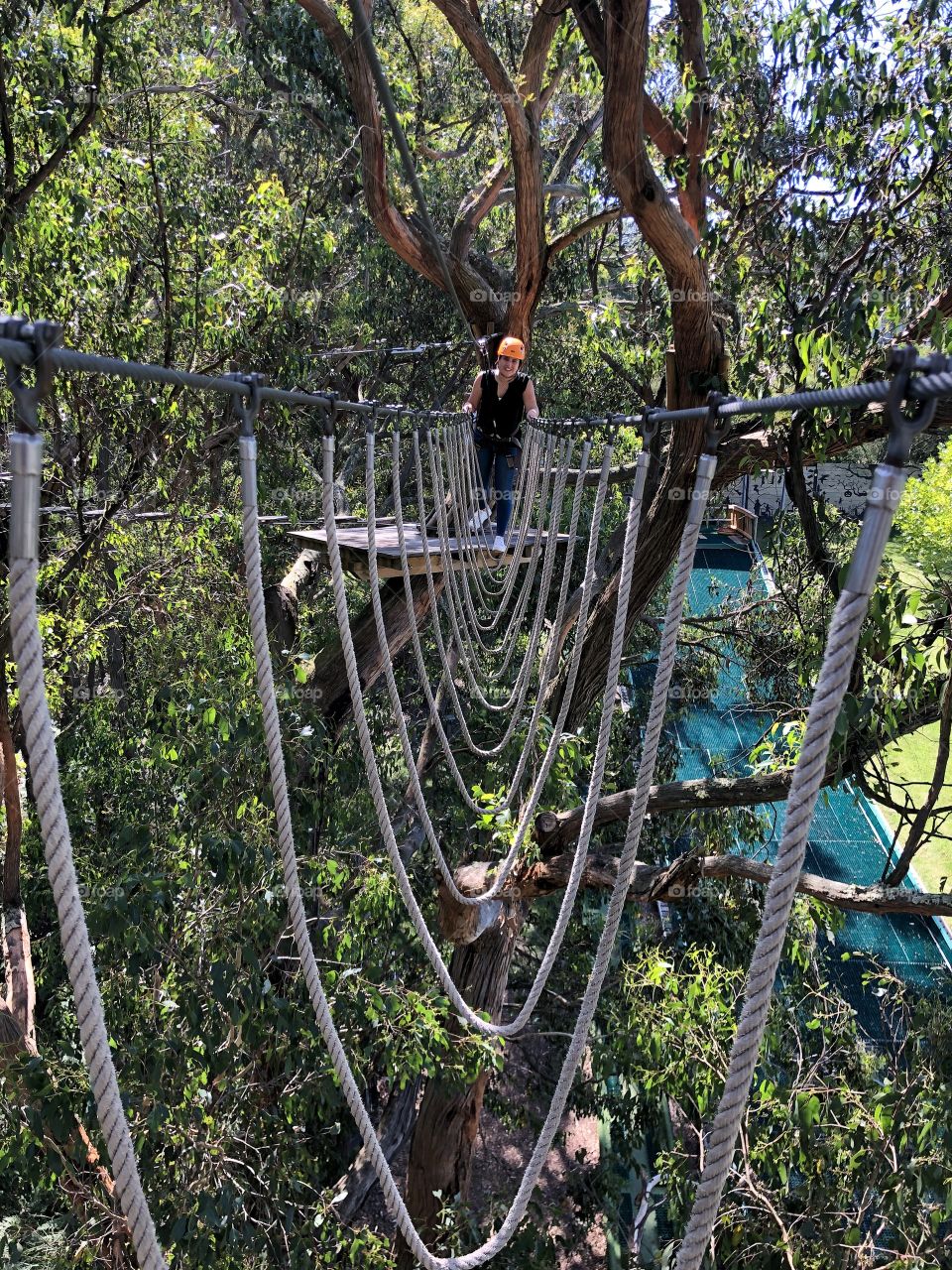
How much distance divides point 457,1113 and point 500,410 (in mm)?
2530

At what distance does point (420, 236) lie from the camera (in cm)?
459

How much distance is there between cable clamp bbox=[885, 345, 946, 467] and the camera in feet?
2.15

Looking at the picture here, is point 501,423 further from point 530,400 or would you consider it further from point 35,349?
point 35,349

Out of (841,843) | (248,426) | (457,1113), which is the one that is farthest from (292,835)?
(841,843)

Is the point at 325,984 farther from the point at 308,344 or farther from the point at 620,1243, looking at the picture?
the point at 308,344

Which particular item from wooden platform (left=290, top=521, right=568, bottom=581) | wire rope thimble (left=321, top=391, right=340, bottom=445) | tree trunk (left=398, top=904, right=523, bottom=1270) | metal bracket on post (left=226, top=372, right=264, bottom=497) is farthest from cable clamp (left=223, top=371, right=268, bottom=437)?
tree trunk (left=398, top=904, right=523, bottom=1270)

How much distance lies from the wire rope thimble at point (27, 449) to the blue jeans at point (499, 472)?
299 cm

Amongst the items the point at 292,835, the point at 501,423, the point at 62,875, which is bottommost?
the point at 292,835

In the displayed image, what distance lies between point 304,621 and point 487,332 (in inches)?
68.6

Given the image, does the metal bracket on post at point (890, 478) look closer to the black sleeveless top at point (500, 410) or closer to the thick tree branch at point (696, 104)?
the thick tree branch at point (696, 104)

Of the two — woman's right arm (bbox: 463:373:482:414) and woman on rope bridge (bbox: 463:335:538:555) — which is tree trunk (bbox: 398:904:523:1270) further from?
woman's right arm (bbox: 463:373:482:414)

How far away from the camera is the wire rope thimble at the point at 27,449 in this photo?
24.5 inches

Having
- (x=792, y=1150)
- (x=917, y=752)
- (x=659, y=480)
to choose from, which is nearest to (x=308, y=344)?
(x=659, y=480)

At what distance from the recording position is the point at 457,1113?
3686 mm
